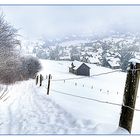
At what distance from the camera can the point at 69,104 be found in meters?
4.76

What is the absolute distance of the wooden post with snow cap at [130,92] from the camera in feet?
9.71

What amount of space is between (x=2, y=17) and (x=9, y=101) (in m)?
1.52

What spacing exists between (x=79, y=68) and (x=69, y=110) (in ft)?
2.53

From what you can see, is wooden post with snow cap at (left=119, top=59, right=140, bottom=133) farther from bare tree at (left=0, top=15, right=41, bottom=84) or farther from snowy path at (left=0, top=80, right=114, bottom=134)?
bare tree at (left=0, top=15, right=41, bottom=84)

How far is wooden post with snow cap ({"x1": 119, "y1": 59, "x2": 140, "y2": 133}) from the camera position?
2959 mm

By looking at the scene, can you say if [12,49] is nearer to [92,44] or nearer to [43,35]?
[43,35]

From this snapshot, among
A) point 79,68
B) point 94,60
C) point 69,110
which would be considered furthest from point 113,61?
point 69,110

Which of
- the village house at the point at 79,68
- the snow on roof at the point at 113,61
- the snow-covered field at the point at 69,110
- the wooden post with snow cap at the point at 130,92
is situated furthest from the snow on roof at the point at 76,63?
the wooden post with snow cap at the point at 130,92

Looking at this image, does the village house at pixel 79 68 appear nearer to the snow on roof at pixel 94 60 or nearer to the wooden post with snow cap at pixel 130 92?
the snow on roof at pixel 94 60

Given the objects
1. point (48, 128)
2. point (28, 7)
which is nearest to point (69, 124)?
point (48, 128)

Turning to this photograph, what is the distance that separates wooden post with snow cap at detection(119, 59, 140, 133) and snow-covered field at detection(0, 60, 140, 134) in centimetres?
15

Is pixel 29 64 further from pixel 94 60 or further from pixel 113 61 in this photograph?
pixel 113 61

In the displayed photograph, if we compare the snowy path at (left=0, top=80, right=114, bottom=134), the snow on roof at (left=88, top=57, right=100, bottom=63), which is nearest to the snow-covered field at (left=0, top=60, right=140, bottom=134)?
the snowy path at (left=0, top=80, right=114, bottom=134)

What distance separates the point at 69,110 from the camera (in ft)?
14.0
